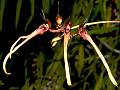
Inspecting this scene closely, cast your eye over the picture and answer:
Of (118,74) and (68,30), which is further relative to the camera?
(118,74)

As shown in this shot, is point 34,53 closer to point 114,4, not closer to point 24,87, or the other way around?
point 24,87

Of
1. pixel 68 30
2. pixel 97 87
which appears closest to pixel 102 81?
pixel 97 87

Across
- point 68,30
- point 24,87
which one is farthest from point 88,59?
point 68,30

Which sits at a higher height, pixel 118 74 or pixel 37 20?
pixel 37 20

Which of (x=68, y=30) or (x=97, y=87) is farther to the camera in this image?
(x=97, y=87)

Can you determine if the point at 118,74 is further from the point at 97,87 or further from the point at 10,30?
the point at 10,30

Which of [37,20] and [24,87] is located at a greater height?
[37,20]
